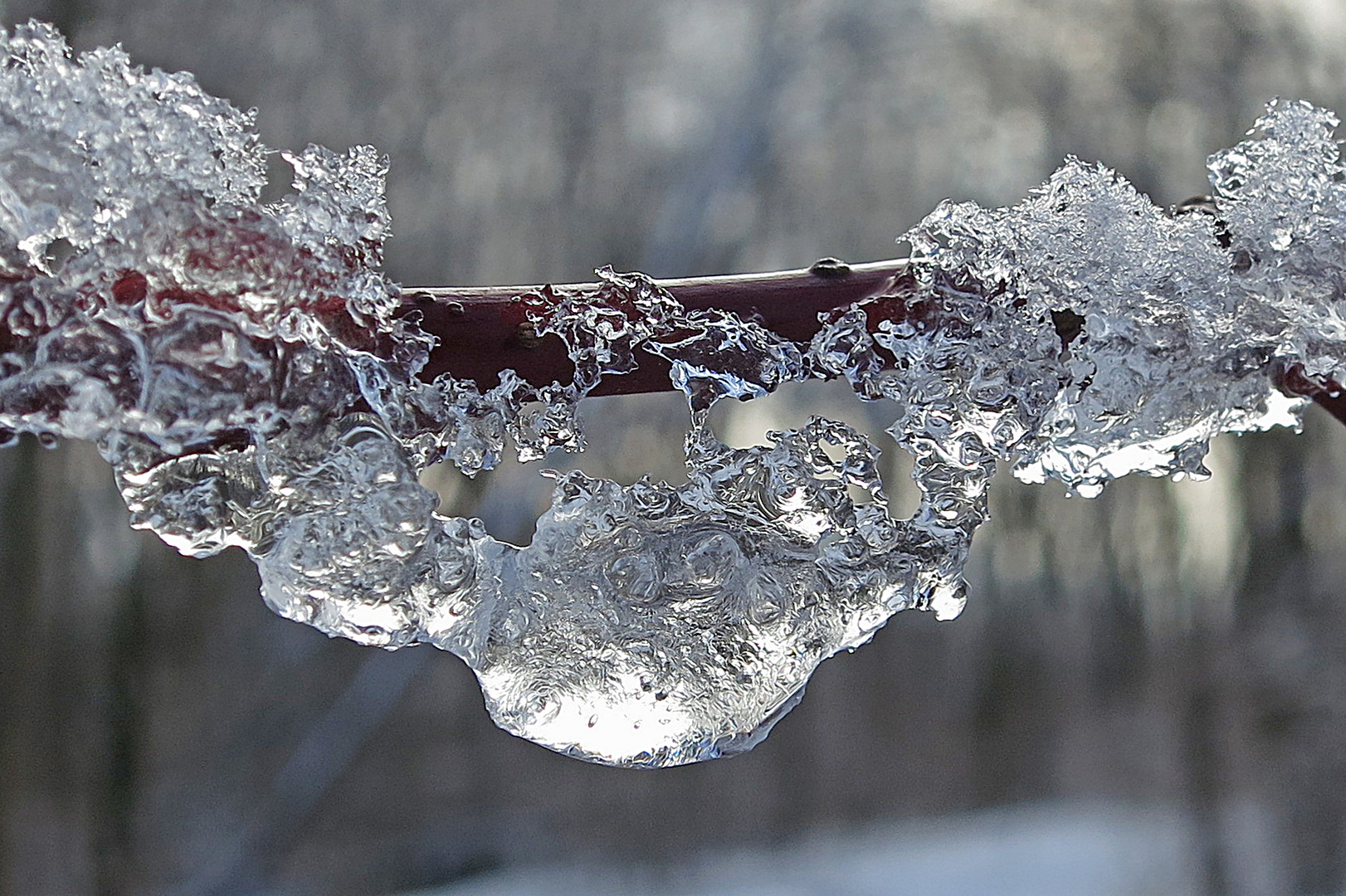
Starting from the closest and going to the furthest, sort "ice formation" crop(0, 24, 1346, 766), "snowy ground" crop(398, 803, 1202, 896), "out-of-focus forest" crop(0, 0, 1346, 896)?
"ice formation" crop(0, 24, 1346, 766)
"out-of-focus forest" crop(0, 0, 1346, 896)
"snowy ground" crop(398, 803, 1202, 896)

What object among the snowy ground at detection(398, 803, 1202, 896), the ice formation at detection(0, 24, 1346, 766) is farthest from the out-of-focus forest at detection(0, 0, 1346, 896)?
the ice formation at detection(0, 24, 1346, 766)

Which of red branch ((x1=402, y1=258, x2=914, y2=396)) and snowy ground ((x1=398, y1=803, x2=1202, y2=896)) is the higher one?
red branch ((x1=402, y1=258, x2=914, y2=396))

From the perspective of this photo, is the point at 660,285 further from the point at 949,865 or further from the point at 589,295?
the point at 949,865

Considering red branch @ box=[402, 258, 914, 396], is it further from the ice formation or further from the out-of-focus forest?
the out-of-focus forest

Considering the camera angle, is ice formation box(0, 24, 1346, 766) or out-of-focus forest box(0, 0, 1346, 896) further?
out-of-focus forest box(0, 0, 1346, 896)

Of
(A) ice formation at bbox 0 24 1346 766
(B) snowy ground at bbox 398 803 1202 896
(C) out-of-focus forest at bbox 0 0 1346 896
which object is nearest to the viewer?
(A) ice formation at bbox 0 24 1346 766

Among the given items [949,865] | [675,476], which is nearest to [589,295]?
[675,476]
